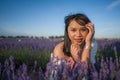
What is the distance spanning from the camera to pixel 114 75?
1.85 m

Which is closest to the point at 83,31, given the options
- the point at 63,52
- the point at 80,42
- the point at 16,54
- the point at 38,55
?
the point at 80,42

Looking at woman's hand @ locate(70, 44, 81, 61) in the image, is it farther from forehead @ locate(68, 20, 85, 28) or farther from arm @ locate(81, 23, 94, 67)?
forehead @ locate(68, 20, 85, 28)

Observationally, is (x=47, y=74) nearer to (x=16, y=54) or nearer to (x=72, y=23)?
(x=72, y=23)

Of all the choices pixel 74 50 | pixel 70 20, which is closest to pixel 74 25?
pixel 70 20

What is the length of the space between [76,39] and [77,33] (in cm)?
8

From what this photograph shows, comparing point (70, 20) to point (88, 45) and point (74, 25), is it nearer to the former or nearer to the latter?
point (74, 25)

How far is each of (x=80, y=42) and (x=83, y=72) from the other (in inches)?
44.3

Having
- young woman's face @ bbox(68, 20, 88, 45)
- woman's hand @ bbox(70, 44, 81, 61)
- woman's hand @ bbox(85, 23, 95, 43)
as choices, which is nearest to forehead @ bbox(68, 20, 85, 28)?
young woman's face @ bbox(68, 20, 88, 45)

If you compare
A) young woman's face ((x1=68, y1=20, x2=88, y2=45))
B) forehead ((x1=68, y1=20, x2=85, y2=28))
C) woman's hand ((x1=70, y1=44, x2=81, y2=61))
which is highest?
forehead ((x1=68, y1=20, x2=85, y2=28))

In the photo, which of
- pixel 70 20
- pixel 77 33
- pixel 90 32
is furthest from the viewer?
pixel 70 20

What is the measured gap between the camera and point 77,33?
8.95ft

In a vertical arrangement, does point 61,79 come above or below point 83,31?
below

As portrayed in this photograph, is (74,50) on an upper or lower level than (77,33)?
lower

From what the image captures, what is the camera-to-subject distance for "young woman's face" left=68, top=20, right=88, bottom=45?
275cm
